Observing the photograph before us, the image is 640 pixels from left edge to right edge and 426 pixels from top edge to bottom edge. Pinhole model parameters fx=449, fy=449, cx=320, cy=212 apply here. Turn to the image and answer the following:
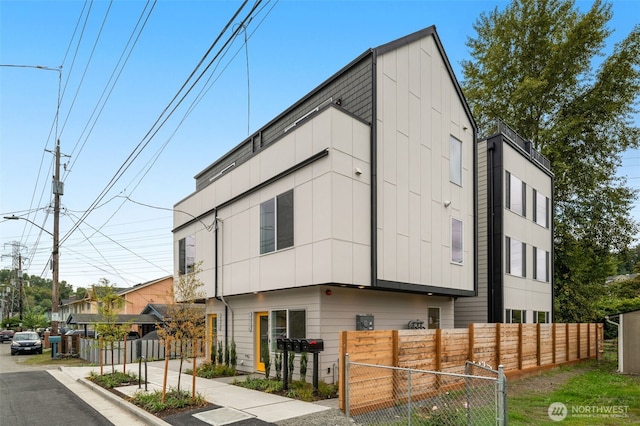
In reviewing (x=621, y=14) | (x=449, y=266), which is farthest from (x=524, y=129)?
(x=449, y=266)

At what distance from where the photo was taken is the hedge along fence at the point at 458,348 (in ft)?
29.6

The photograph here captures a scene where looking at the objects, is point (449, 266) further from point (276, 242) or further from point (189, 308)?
point (189, 308)

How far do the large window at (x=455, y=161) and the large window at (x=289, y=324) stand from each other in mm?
7087

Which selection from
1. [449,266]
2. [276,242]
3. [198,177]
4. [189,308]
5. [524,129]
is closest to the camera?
[189,308]

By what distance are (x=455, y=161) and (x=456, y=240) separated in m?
2.80

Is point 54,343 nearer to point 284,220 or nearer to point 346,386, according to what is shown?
point 284,220

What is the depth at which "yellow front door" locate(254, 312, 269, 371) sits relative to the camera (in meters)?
13.8

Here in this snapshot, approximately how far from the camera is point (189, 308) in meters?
10.2

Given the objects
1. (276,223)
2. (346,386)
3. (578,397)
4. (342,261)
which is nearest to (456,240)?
(578,397)

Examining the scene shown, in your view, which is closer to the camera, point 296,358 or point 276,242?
point 296,358

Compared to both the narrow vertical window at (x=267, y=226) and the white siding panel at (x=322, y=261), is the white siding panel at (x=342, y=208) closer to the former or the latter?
the white siding panel at (x=322, y=261)

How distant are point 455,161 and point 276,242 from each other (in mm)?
7164

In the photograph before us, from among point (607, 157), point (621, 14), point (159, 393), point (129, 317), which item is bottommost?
point (129, 317)

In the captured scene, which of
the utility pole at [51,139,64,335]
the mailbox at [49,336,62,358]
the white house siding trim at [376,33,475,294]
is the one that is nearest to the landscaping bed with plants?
the white house siding trim at [376,33,475,294]
